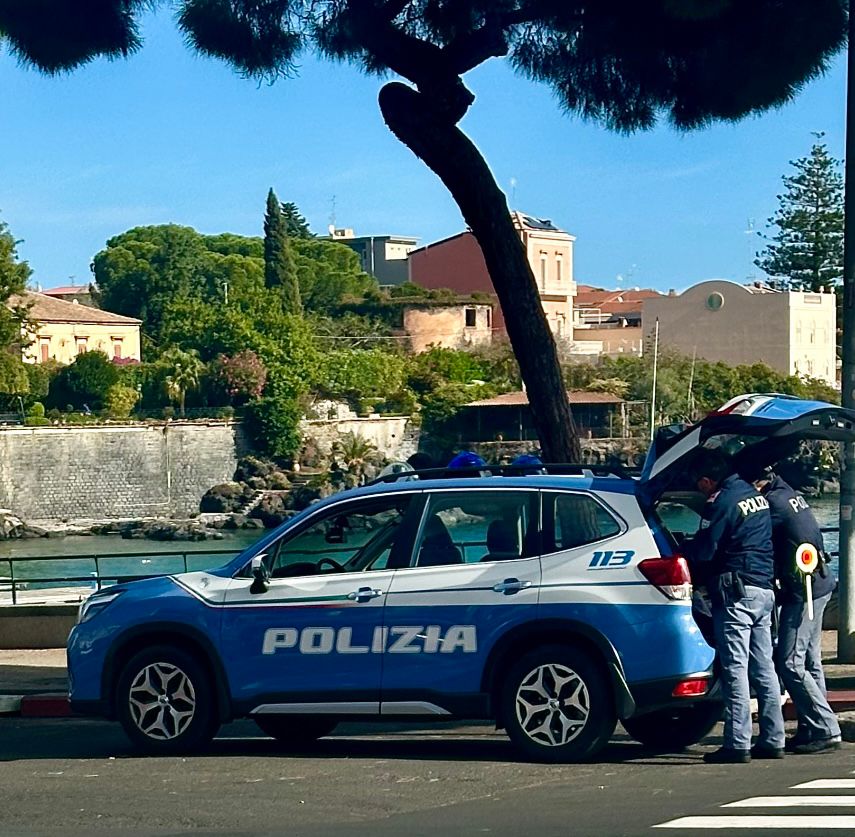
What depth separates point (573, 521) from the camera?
372 inches

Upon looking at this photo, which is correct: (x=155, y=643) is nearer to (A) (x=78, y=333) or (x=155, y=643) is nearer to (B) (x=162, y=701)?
(B) (x=162, y=701)

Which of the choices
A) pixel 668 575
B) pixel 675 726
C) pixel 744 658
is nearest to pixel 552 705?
pixel 668 575

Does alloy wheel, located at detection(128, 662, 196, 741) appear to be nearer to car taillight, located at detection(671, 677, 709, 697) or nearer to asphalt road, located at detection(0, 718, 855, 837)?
asphalt road, located at detection(0, 718, 855, 837)

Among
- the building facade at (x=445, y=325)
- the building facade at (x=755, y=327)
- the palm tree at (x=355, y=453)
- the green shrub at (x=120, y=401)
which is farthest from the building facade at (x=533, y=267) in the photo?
the green shrub at (x=120, y=401)

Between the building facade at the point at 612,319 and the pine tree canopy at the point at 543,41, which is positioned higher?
the building facade at the point at 612,319

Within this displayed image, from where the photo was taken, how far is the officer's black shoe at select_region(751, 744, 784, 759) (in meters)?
9.59

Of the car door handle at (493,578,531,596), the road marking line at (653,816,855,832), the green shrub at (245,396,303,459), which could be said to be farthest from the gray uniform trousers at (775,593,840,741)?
the green shrub at (245,396,303,459)

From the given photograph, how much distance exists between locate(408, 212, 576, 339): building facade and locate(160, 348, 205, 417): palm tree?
25.4 m

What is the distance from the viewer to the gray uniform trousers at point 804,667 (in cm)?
970

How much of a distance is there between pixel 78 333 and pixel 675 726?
95547 millimetres

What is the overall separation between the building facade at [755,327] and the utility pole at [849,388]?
8266 centimetres

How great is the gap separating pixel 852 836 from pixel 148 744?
4833 mm

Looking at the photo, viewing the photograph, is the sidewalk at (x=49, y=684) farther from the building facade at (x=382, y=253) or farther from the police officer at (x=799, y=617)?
the building facade at (x=382, y=253)

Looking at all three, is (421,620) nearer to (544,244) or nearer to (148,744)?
(148,744)
